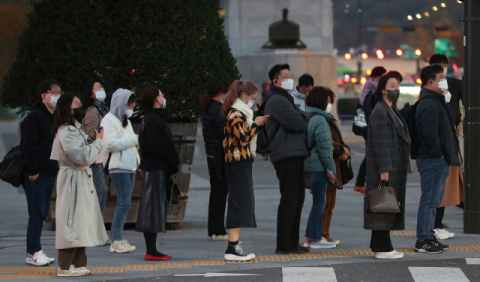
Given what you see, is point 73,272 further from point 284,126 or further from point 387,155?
point 387,155

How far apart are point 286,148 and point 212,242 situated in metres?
1.68

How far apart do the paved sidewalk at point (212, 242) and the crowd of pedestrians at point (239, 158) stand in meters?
0.23

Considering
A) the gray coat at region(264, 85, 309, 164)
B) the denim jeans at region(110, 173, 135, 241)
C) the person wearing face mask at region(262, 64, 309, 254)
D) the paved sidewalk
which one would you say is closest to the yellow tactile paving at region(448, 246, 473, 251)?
the paved sidewalk

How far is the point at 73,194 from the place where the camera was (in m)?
6.77

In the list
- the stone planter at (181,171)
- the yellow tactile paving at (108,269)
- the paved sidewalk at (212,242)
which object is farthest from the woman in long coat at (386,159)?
the stone planter at (181,171)

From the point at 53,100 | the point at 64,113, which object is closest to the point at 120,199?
the point at 53,100

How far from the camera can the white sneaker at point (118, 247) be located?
802cm

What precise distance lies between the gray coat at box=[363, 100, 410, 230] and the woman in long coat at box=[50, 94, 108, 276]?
8.83 feet

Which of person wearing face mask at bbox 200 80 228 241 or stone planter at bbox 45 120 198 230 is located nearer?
person wearing face mask at bbox 200 80 228 241

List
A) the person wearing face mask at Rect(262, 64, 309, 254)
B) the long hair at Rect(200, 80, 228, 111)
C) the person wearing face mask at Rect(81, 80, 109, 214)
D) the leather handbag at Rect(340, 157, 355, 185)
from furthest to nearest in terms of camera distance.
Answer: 1. the long hair at Rect(200, 80, 228, 111)
2. the leather handbag at Rect(340, 157, 355, 185)
3. the person wearing face mask at Rect(81, 80, 109, 214)
4. the person wearing face mask at Rect(262, 64, 309, 254)

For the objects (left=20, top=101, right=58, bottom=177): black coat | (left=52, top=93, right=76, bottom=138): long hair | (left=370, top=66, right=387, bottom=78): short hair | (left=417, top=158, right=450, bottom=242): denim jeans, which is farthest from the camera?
(left=370, top=66, right=387, bottom=78): short hair

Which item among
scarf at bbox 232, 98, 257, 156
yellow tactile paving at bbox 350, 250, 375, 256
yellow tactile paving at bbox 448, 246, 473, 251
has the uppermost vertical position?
scarf at bbox 232, 98, 257, 156

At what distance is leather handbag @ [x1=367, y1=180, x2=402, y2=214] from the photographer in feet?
24.2

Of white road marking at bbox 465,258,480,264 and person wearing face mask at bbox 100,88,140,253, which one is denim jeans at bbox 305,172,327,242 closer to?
white road marking at bbox 465,258,480,264
